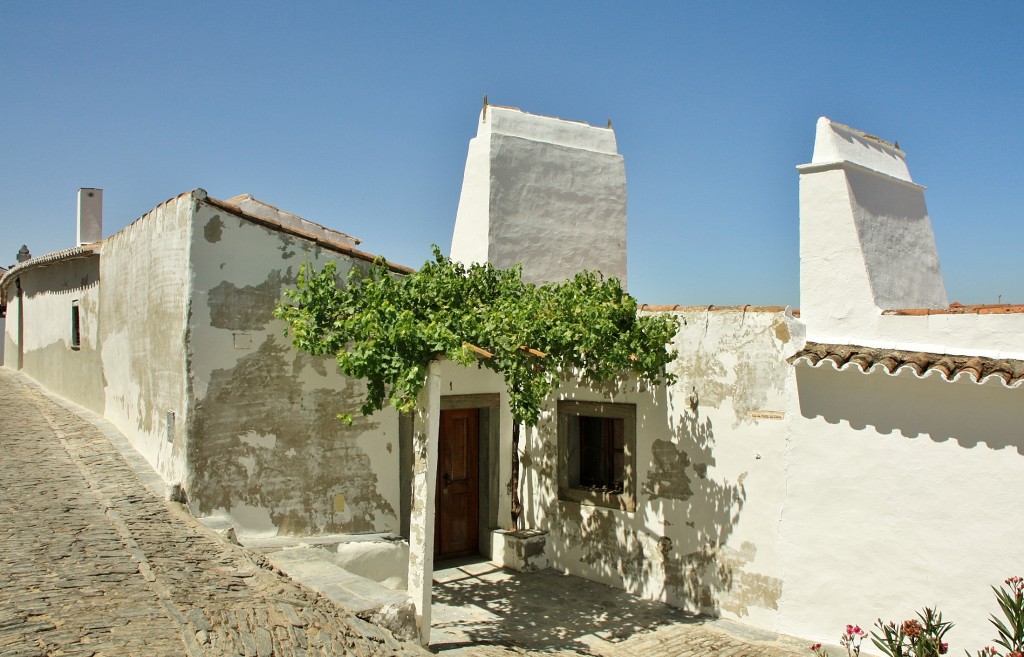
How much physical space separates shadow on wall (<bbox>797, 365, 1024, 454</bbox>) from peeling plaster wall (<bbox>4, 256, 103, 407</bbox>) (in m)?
9.94

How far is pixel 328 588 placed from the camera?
655cm

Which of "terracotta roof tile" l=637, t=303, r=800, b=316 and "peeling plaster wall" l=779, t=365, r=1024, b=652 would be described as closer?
"peeling plaster wall" l=779, t=365, r=1024, b=652

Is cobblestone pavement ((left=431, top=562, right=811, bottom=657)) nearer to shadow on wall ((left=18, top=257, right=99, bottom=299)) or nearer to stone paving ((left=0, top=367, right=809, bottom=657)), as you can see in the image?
stone paving ((left=0, top=367, right=809, bottom=657))

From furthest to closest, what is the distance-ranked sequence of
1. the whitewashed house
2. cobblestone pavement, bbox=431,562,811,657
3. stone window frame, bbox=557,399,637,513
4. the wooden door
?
the wooden door
stone window frame, bbox=557,399,637,513
cobblestone pavement, bbox=431,562,811,657
the whitewashed house

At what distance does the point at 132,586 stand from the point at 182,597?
402 millimetres

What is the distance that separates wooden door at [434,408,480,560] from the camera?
10094 mm

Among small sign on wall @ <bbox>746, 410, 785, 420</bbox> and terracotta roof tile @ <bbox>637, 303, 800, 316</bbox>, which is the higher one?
terracotta roof tile @ <bbox>637, 303, 800, 316</bbox>

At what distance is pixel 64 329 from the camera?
13.7m

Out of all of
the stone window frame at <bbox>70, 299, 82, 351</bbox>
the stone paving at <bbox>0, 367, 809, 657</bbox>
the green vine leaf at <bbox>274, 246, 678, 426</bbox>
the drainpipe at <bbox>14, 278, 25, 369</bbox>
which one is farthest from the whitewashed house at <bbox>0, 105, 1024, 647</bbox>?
the drainpipe at <bbox>14, 278, 25, 369</bbox>

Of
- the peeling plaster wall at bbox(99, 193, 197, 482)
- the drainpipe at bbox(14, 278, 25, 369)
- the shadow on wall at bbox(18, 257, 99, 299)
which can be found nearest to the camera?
the peeling plaster wall at bbox(99, 193, 197, 482)

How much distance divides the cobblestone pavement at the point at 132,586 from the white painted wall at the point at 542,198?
5.88 metres

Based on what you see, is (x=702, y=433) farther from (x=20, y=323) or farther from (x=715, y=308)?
(x=20, y=323)

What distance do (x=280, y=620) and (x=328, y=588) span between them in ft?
3.63

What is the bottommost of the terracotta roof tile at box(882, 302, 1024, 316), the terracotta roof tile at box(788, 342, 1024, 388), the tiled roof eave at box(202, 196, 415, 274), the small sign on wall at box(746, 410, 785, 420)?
the small sign on wall at box(746, 410, 785, 420)
